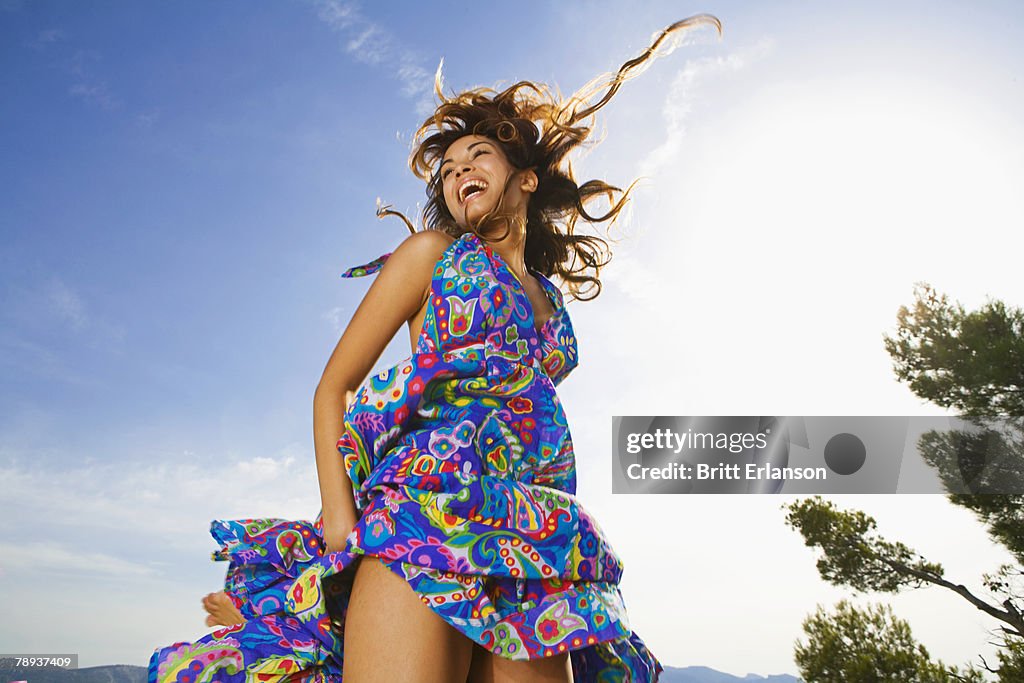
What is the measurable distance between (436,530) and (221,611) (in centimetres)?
45

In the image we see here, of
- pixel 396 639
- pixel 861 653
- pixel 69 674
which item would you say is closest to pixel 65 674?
pixel 69 674

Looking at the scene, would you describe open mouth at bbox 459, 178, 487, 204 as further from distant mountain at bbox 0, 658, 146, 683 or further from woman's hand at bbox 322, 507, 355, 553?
distant mountain at bbox 0, 658, 146, 683

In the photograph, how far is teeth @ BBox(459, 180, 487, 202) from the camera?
1658 mm

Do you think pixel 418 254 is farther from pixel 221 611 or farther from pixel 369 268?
pixel 221 611

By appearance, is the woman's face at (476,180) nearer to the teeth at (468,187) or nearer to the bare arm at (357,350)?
the teeth at (468,187)

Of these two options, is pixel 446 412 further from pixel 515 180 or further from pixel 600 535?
pixel 515 180

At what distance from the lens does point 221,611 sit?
4.31ft

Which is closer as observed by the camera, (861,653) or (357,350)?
(357,350)

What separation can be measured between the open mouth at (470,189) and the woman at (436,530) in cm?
7

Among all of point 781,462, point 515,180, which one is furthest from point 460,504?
point 781,462

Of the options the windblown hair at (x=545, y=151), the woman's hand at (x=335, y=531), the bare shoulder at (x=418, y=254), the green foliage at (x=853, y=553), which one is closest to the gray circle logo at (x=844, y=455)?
the green foliage at (x=853, y=553)

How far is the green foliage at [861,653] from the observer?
578cm

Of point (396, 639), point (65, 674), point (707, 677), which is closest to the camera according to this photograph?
point (396, 639)

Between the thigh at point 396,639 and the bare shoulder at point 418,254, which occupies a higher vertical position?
the bare shoulder at point 418,254
